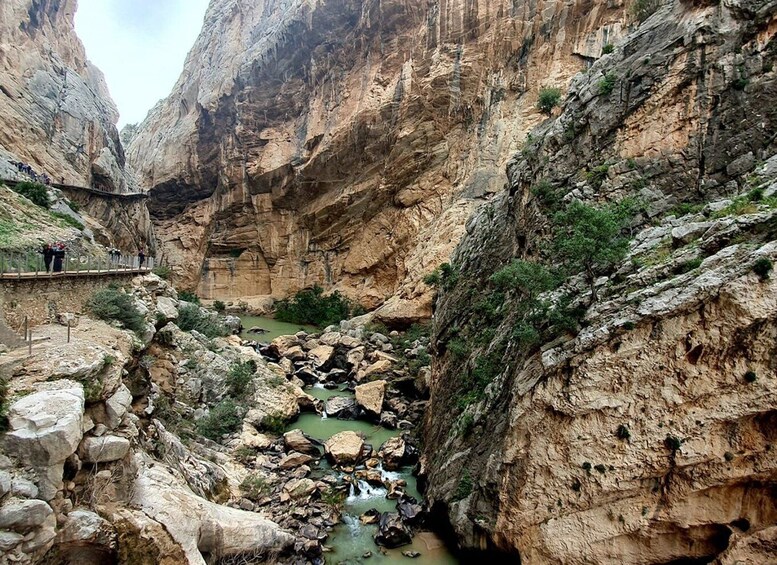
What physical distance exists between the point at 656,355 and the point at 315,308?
3581 centimetres

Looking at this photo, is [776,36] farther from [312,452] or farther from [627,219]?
[312,452]

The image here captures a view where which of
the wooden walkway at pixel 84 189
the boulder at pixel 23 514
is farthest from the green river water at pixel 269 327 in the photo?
the boulder at pixel 23 514

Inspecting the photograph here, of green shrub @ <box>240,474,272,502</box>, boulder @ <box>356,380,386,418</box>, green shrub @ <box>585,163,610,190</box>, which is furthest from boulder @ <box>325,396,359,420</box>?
green shrub @ <box>585,163,610,190</box>

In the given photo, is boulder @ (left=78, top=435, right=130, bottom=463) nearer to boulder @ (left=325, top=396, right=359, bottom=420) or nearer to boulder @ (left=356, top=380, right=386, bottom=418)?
boulder @ (left=356, top=380, right=386, bottom=418)

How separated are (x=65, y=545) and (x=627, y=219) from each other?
36.7 feet

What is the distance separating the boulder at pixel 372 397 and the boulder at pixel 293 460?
432 centimetres

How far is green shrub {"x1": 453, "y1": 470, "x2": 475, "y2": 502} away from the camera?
10312 mm

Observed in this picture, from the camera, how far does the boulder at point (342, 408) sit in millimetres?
19078

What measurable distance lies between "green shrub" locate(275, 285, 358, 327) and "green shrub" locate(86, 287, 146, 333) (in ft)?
84.1

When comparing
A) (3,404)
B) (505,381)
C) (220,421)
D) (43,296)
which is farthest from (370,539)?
(43,296)

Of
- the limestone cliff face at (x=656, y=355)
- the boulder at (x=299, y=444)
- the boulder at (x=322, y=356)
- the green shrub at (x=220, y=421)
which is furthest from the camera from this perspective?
the boulder at (x=322, y=356)

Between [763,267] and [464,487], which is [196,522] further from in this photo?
[763,267]

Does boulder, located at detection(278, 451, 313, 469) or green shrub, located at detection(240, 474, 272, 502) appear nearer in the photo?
green shrub, located at detection(240, 474, 272, 502)

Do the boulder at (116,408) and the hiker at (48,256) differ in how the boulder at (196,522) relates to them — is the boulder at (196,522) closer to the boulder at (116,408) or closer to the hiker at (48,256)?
the boulder at (116,408)
